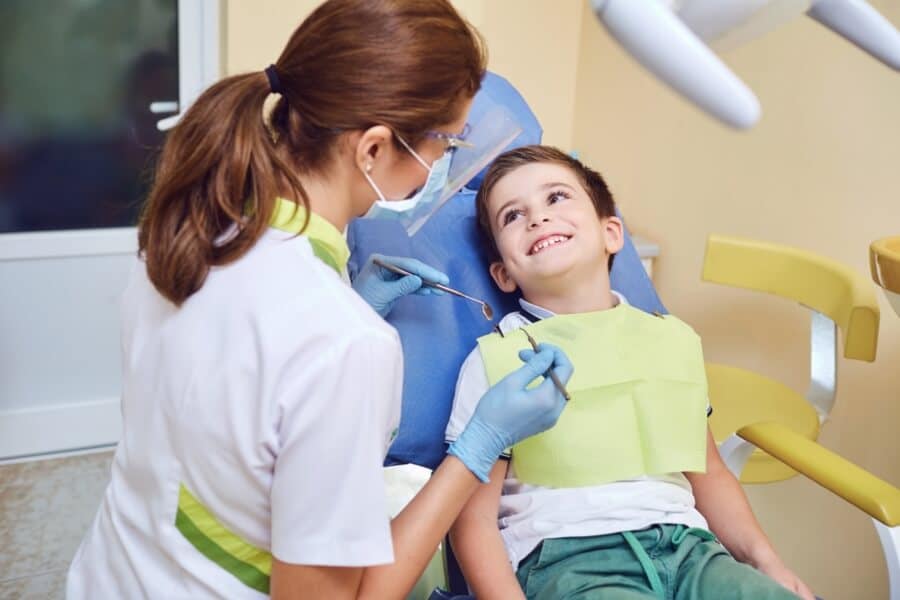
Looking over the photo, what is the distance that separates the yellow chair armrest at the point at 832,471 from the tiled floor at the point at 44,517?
1562mm

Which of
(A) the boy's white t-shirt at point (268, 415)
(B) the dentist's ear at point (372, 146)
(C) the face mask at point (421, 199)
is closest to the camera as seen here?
(A) the boy's white t-shirt at point (268, 415)

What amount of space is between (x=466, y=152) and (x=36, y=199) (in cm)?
179

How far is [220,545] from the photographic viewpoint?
98 cm

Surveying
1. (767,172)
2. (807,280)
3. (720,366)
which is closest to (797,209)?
(767,172)

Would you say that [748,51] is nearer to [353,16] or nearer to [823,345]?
[823,345]

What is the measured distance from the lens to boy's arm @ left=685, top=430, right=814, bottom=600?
1.34 metres

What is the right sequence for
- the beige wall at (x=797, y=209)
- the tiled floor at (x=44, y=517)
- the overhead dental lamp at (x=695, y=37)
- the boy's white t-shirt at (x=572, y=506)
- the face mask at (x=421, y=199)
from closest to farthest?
the overhead dental lamp at (x=695, y=37) → the face mask at (x=421, y=199) → the boy's white t-shirt at (x=572, y=506) → the beige wall at (x=797, y=209) → the tiled floor at (x=44, y=517)

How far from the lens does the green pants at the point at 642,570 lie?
1.17 meters

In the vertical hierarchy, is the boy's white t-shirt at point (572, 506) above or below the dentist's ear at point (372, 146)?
below

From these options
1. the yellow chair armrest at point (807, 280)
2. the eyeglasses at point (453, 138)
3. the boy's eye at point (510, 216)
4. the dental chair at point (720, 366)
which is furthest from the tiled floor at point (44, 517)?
the yellow chair armrest at point (807, 280)

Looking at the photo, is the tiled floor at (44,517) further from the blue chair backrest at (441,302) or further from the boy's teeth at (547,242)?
the boy's teeth at (547,242)

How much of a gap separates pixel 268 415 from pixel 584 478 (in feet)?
1.83

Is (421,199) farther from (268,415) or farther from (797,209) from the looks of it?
(797,209)

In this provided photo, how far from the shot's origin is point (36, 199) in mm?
2584
